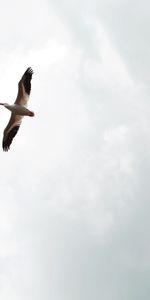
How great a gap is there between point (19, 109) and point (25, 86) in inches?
84.2

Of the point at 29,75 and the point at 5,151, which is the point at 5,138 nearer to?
the point at 5,151

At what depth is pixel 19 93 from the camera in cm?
7750

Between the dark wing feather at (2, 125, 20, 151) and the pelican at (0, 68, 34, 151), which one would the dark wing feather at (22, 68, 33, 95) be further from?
the dark wing feather at (2, 125, 20, 151)

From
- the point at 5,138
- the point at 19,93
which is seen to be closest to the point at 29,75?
the point at 19,93

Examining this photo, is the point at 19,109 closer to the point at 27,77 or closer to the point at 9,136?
the point at 27,77

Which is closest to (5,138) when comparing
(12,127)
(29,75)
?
(12,127)

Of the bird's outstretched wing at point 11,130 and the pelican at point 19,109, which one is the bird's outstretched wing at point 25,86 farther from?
the bird's outstretched wing at point 11,130

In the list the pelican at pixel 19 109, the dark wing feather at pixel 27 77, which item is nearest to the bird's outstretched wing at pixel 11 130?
the pelican at pixel 19 109

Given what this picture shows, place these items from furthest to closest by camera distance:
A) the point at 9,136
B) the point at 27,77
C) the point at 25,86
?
the point at 9,136 → the point at 25,86 → the point at 27,77

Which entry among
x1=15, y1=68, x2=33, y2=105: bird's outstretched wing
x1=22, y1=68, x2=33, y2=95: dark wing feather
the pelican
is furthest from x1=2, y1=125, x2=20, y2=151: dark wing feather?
x1=22, y1=68, x2=33, y2=95: dark wing feather

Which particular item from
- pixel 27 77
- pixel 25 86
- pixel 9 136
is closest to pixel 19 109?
pixel 25 86

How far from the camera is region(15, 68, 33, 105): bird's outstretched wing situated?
7694 cm

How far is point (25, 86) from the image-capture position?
77.1 m

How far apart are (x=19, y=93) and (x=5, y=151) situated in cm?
577
